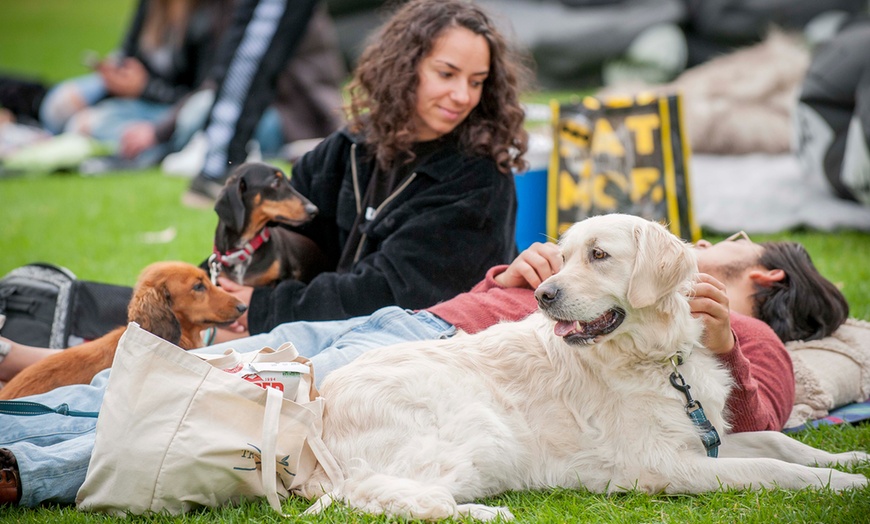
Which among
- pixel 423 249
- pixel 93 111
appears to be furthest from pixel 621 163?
pixel 93 111

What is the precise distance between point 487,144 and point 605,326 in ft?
5.31

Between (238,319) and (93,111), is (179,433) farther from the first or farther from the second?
(93,111)

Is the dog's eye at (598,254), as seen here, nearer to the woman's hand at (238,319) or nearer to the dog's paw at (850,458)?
the dog's paw at (850,458)

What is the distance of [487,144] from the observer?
4.32 m

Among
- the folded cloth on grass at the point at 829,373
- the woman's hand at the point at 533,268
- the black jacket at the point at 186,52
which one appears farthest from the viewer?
the black jacket at the point at 186,52

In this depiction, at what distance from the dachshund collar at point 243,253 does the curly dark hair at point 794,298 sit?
8.39 ft

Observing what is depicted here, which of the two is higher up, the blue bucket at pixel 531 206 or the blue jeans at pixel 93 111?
the blue jeans at pixel 93 111

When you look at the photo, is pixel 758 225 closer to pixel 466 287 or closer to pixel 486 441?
pixel 466 287

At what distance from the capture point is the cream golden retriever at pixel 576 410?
288 cm

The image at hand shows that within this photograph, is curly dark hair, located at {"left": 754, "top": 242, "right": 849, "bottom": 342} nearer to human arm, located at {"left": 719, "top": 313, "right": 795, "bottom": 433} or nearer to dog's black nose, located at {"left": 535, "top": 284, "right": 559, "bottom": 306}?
human arm, located at {"left": 719, "top": 313, "right": 795, "bottom": 433}

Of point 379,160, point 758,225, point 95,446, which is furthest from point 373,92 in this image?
point 758,225

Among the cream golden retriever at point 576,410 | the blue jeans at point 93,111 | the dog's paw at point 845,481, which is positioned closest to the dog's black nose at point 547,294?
the cream golden retriever at point 576,410

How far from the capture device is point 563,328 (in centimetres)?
295

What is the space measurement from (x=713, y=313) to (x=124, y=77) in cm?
1083
